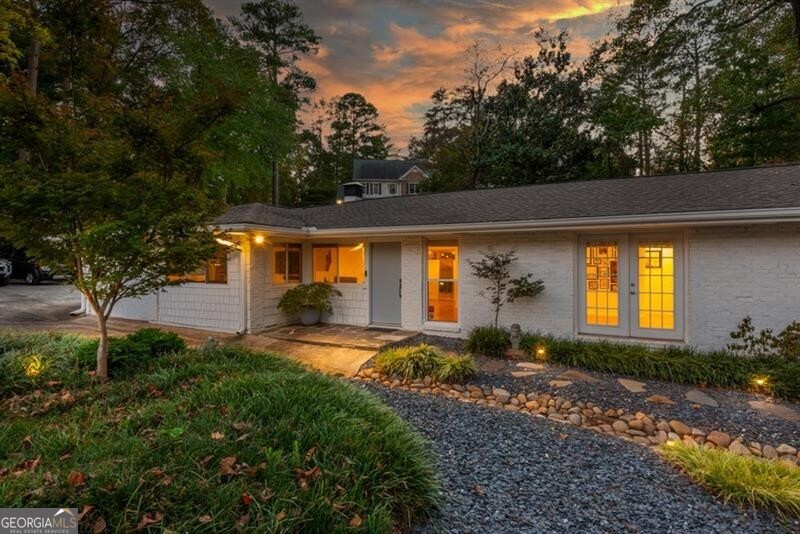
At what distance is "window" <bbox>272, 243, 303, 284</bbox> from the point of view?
9.30 m

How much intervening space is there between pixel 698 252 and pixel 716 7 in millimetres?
9664

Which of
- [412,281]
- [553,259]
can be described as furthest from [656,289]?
[412,281]

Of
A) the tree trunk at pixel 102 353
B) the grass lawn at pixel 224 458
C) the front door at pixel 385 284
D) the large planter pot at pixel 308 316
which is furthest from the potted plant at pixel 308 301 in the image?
the grass lawn at pixel 224 458

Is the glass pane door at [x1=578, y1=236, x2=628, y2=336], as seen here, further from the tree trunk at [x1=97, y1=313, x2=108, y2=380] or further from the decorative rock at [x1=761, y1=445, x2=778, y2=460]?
the tree trunk at [x1=97, y1=313, x2=108, y2=380]

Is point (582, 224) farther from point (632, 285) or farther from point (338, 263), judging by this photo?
point (338, 263)

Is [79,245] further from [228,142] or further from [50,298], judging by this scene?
[50,298]

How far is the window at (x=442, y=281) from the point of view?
27.9 feet

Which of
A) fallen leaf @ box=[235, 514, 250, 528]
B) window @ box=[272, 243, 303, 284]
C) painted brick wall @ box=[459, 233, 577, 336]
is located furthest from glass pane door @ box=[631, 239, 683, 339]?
window @ box=[272, 243, 303, 284]

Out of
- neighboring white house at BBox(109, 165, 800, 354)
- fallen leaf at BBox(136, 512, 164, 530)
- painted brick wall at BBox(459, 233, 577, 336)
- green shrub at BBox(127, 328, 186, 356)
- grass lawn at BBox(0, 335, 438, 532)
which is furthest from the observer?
painted brick wall at BBox(459, 233, 577, 336)

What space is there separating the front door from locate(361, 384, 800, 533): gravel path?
518cm

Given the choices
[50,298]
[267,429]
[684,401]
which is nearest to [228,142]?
[50,298]

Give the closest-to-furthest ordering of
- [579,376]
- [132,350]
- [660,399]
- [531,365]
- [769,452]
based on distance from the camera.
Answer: [769,452] < [660,399] < [132,350] < [579,376] < [531,365]

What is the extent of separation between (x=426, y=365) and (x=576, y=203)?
4.58 meters

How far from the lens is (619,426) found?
4223mm
